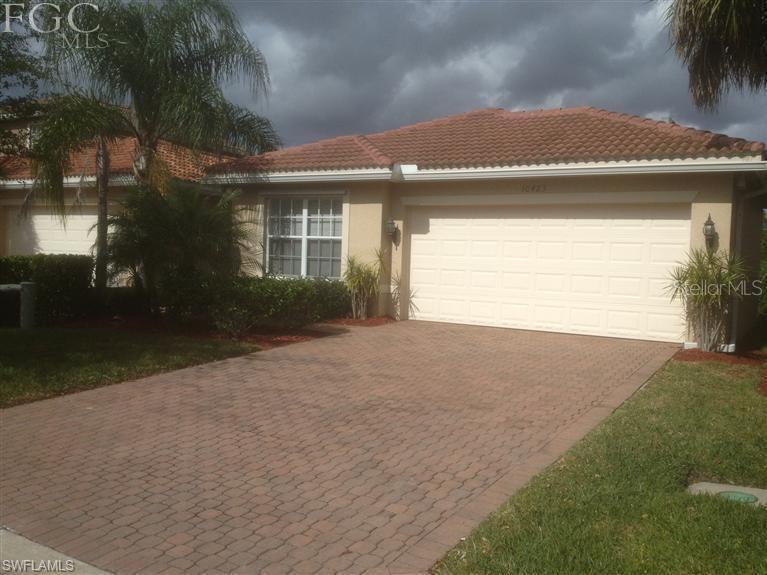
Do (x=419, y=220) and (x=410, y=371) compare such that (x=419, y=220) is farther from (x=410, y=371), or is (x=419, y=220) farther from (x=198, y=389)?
(x=198, y=389)

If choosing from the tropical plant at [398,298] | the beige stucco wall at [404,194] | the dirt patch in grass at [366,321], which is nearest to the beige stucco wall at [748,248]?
the beige stucco wall at [404,194]

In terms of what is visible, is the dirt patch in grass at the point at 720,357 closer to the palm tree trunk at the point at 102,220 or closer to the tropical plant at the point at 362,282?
the tropical plant at the point at 362,282

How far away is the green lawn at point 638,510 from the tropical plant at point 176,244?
7.60 metres

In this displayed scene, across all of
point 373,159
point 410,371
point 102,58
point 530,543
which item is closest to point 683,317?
point 410,371

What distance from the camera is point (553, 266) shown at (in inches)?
501

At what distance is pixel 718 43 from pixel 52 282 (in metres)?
11.5

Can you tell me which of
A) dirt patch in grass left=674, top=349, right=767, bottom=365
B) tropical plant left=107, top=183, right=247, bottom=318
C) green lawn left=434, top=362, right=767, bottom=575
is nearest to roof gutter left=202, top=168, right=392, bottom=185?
tropical plant left=107, top=183, right=247, bottom=318

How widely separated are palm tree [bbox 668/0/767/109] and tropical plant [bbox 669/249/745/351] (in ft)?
7.84

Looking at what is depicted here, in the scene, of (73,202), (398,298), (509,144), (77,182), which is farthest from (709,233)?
(73,202)

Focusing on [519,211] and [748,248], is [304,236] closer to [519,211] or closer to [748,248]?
[519,211]

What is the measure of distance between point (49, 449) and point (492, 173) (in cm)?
895

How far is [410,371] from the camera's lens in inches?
366

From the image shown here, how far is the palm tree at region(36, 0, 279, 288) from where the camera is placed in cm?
1233

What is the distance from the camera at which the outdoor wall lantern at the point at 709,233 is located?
10.9m
